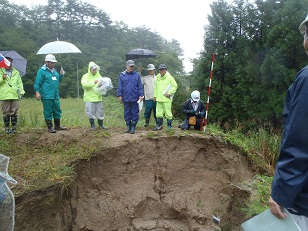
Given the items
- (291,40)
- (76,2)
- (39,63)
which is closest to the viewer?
(291,40)

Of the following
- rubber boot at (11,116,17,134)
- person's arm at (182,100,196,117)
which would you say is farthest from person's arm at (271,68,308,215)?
rubber boot at (11,116,17,134)

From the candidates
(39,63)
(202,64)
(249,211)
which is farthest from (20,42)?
(249,211)

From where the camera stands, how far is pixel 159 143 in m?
6.81

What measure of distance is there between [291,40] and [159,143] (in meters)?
6.09

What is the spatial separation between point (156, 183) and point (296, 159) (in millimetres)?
5366

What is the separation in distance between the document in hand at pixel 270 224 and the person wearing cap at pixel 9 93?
5.89 meters

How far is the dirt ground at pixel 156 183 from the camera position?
611 centimetres

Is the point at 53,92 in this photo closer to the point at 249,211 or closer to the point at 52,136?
the point at 52,136

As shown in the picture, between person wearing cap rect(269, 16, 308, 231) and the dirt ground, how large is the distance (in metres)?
4.16

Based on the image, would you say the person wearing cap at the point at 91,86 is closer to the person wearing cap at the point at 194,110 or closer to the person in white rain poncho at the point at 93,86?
the person in white rain poncho at the point at 93,86

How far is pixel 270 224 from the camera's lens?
2.03 metres

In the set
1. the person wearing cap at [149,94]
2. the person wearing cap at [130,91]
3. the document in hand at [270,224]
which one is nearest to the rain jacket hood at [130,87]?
the person wearing cap at [130,91]

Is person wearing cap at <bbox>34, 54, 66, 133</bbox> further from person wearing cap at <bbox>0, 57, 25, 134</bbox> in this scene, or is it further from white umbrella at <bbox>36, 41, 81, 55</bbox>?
person wearing cap at <bbox>0, 57, 25, 134</bbox>

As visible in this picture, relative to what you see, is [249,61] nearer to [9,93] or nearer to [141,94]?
[141,94]
